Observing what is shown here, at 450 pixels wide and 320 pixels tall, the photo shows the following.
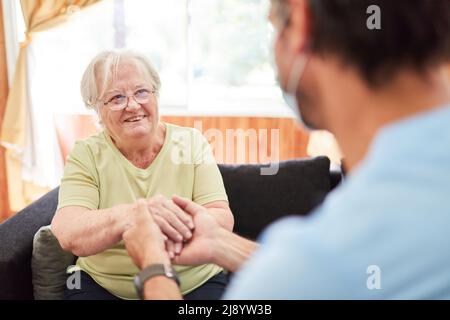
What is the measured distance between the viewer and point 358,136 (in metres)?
0.56

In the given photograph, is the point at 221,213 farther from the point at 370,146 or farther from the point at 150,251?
the point at 370,146

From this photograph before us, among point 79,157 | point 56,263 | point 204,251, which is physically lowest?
point 56,263

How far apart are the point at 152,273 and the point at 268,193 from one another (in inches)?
34.0

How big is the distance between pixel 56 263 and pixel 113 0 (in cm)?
161

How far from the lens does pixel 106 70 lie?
1328 millimetres

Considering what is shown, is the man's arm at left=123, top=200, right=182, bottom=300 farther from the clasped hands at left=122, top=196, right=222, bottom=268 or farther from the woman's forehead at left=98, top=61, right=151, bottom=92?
the woman's forehead at left=98, top=61, right=151, bottom=92

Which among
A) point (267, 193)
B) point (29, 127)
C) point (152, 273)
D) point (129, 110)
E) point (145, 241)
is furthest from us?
point (29, 127)

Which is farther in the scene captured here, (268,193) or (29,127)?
(29,127)

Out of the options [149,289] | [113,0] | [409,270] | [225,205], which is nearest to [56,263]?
[225,205]

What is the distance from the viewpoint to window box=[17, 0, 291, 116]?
2.64m

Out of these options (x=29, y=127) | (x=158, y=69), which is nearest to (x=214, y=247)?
(x=158, y=69)
